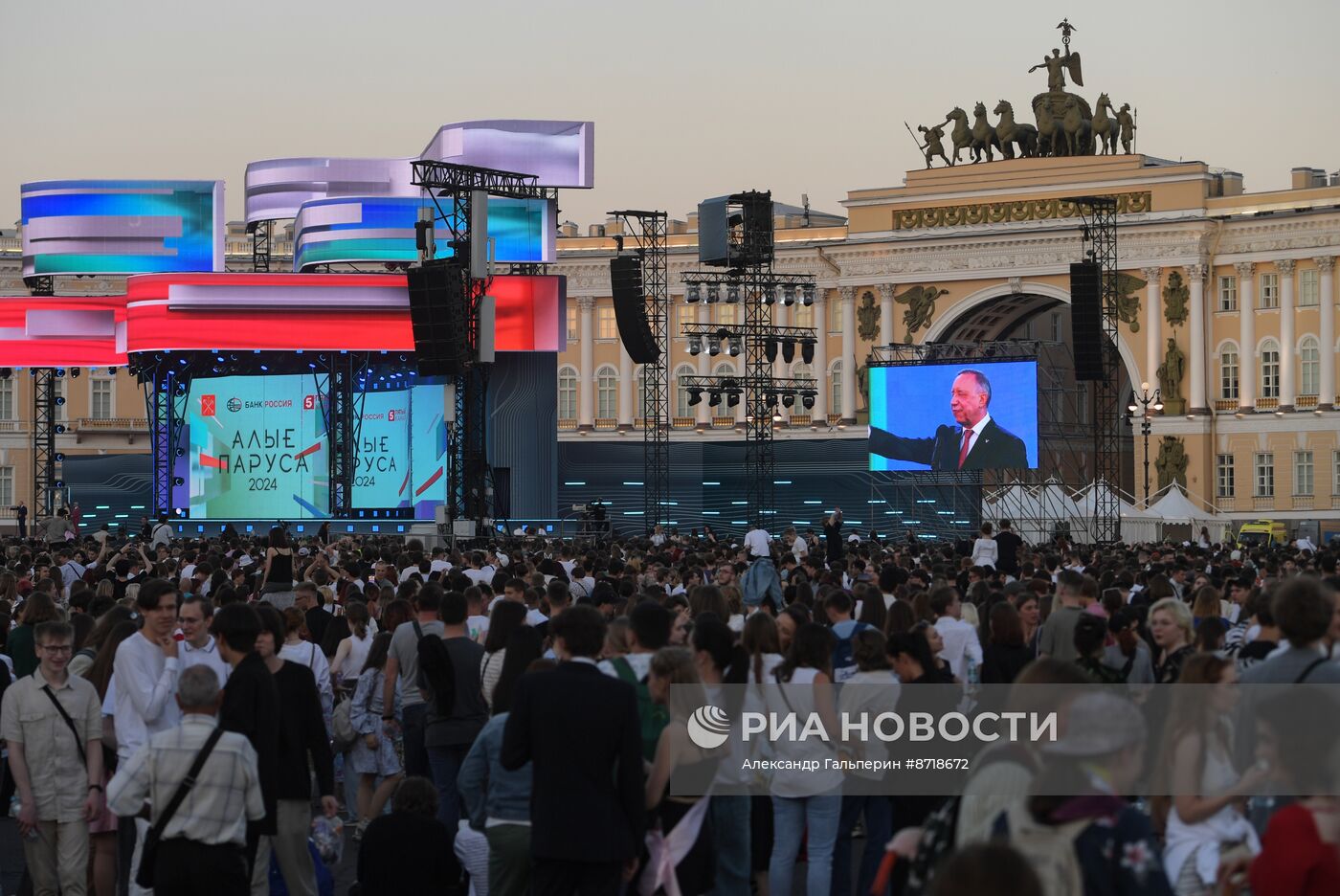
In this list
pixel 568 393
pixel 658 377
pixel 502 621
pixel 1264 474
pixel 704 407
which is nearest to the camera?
pixel 502 621

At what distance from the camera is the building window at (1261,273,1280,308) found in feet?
208

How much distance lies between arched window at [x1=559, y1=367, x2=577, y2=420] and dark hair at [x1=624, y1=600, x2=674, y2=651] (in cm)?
6476

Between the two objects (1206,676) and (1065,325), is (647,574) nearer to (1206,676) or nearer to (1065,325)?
(1206,676)

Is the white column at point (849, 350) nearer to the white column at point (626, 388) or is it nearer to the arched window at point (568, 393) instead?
the white column at point (626, 388)

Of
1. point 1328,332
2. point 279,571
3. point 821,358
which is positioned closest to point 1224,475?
point 1328,332

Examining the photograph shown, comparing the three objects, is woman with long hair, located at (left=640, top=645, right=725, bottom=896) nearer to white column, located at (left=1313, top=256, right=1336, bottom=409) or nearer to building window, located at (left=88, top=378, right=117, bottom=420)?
white column, located at (left=1313, top=256, right=1336, bottom=409)

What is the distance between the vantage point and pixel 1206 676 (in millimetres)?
7617

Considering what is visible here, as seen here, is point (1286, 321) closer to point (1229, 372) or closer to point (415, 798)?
point (1229, 372)

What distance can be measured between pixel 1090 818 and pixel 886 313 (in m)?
63.4

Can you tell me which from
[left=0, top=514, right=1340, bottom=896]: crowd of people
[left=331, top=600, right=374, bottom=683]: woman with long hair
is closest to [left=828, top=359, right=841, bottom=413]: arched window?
[left=0, top=514, right=1340, bottom=896]: crowd of people

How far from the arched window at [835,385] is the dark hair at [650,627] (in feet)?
202

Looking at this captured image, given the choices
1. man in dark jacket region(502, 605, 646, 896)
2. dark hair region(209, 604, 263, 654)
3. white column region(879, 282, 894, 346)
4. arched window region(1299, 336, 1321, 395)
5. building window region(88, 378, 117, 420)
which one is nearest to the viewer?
man in dark jacket region(502, 605, 646, 896)

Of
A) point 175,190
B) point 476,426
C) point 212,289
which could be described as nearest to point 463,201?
point 476,426

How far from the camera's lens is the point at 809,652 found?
9.78 metres
